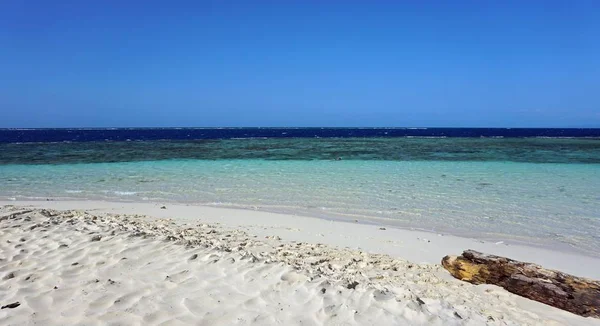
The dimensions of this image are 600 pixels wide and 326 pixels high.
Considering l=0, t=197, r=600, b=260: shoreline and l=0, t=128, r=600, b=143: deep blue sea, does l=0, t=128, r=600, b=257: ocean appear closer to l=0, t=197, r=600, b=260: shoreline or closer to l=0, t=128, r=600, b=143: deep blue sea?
l=0, t=197, r=600, b=260: shoreline

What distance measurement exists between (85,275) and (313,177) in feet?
38.5

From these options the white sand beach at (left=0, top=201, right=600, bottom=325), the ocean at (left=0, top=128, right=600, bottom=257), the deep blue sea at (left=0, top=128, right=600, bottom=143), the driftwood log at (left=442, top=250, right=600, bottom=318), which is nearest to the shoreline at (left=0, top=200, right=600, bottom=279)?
the white sand beach at (left=0, top=201, right=600, bottom=325)

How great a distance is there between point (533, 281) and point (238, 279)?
3367 mm

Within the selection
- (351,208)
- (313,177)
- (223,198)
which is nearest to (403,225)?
(351,208)

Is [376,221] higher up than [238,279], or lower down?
lower down

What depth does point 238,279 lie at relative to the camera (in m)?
4.20

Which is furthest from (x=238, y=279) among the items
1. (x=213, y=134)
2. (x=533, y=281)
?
(x=213, y=134)

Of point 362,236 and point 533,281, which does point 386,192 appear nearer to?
point 362,236

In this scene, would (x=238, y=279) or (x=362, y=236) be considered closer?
(x=238, y=279)

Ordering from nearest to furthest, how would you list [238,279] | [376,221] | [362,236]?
[238,279], [362,236], [376,221]

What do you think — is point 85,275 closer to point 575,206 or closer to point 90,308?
point 90,308

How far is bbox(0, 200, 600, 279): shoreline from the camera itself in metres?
6.02

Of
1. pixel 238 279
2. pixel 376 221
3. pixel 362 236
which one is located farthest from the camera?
pixel 376 221

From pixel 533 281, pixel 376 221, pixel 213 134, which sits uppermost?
pixel 213 134
